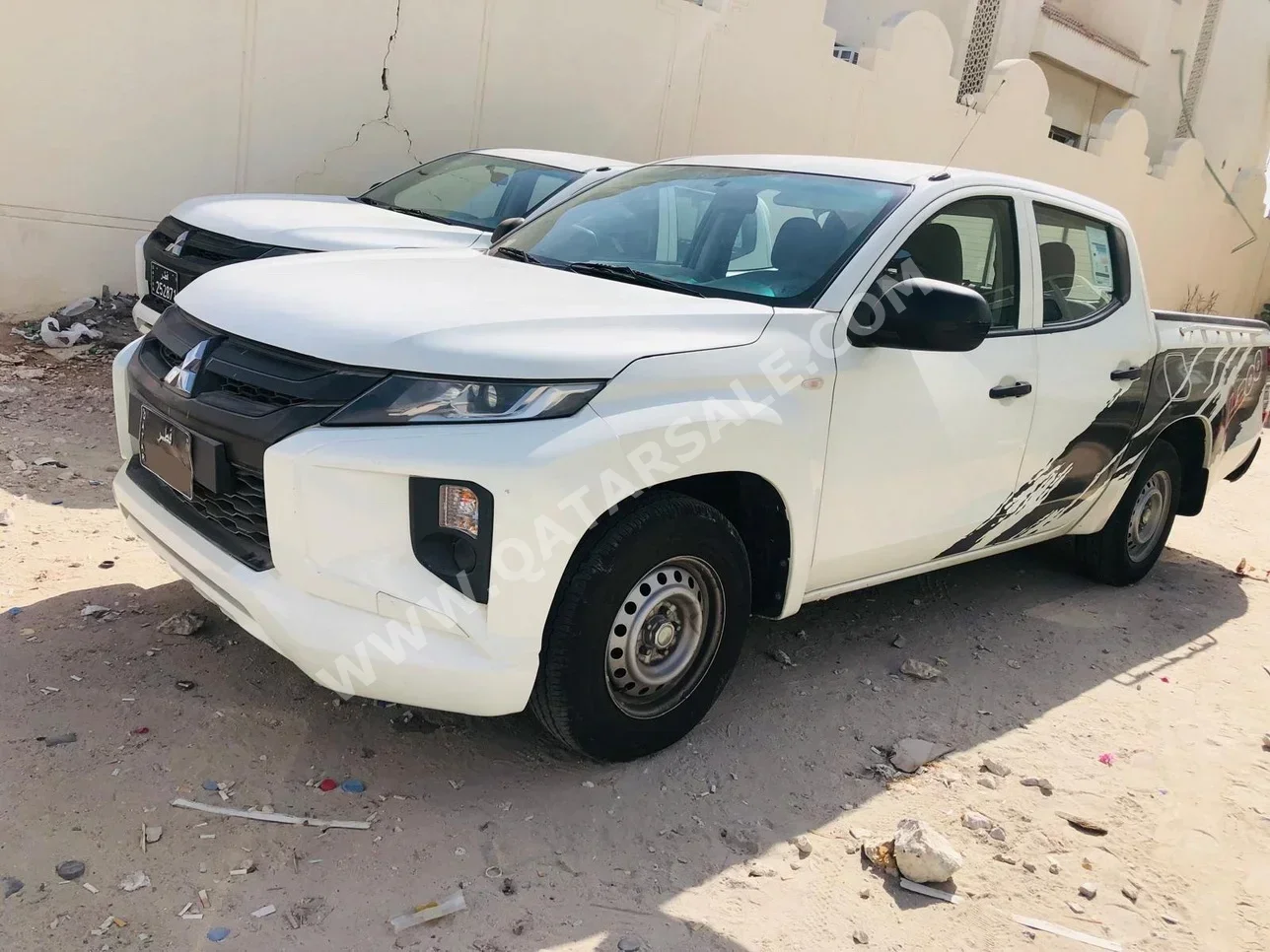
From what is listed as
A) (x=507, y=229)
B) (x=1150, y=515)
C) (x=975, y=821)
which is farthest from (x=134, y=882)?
(x=1150, y=515)

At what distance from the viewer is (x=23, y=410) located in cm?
614

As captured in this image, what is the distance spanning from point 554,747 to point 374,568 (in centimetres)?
95

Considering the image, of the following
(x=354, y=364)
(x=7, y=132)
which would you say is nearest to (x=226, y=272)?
(x=354, y=364)

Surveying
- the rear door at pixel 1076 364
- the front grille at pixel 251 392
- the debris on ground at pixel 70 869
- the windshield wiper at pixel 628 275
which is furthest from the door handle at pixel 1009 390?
the debris on ground at pixel 70 869

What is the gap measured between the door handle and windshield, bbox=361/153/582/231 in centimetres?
373

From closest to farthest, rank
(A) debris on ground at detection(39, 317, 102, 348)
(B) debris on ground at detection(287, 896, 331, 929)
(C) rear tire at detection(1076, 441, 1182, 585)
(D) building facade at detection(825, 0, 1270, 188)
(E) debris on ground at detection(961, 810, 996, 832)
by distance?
(B) debris on ground at detection(287, 896, 331, 929) < (E) debris on ground at detection(961, 810, 996, 832) < (C) rear tire at detection(1076, 441, 1182, 585) < (A) debris on ground at detection(39, 317, 102, 348) < (D) building facade at detection(825, 0, 1270, 188)

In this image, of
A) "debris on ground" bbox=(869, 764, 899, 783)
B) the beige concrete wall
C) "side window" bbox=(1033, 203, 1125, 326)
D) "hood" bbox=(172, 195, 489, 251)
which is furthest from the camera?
the beige concrete wall

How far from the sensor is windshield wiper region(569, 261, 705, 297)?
347 centimetres

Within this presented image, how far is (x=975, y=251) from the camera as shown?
400cm

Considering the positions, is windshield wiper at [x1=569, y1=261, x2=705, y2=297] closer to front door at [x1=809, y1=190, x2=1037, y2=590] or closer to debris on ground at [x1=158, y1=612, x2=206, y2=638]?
front door at [x1=809, y1=190, x2=1037, y2=590]

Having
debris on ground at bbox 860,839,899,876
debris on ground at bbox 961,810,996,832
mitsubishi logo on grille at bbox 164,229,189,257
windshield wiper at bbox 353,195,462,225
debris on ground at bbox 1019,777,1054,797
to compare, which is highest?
windshield wiper at bbox 353,195,462,225

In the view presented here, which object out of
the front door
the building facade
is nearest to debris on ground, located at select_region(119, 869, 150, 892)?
the front door

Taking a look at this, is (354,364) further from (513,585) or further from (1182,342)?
(1182,342)

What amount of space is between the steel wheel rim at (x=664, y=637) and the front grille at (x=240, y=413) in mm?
941
